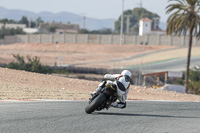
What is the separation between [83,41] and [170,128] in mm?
105881

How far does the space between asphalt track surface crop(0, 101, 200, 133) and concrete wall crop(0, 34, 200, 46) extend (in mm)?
91373

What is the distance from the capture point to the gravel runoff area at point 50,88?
18.7 meters

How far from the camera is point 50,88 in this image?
70.8 ft

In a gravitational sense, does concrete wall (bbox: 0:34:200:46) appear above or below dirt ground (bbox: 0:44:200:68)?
above

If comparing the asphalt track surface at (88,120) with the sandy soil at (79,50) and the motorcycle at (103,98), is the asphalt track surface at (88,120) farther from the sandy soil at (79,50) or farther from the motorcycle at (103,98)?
the sandy soil at (79,50)

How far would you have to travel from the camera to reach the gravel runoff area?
61.3 feet

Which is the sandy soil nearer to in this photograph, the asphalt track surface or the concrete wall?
the concrete wall

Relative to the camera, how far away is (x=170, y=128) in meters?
10.3

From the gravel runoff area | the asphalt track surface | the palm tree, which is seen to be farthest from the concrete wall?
the asphalt track surface

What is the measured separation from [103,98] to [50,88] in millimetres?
10137

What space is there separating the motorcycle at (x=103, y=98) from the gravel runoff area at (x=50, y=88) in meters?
5.75

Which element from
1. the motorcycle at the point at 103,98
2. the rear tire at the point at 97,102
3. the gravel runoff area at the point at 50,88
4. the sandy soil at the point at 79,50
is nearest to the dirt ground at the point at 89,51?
the sandy soil at the point at 79,50

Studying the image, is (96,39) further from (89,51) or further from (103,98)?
(103,98)

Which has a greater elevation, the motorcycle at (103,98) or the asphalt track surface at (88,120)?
the motorcycle at (103,98)
